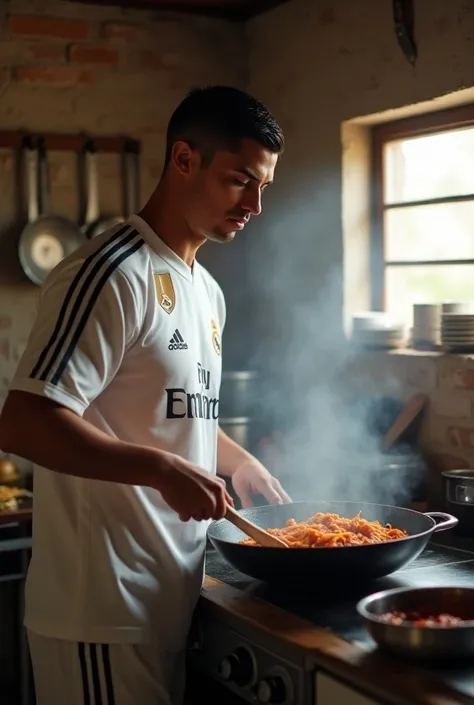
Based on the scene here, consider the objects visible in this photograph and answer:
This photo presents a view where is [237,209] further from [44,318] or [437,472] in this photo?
[437,472]

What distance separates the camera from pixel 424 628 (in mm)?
1375

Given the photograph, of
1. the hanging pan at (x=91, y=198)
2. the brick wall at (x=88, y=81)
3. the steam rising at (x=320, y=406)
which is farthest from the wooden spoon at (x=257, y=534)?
the hanging pan at (x=91, y=198)

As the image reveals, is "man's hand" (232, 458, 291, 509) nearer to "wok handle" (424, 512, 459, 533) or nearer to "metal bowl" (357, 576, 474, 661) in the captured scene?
"wok handle" (424, 512, 459, 533)

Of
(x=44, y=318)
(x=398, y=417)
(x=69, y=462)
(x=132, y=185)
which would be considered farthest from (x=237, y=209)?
(x=132, y=185)

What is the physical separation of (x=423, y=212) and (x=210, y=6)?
3.93 ft

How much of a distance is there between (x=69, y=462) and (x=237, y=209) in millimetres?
565

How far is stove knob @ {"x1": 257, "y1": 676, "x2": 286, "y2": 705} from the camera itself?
158cm

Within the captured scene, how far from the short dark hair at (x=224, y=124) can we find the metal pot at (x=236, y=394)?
1622 millimetres

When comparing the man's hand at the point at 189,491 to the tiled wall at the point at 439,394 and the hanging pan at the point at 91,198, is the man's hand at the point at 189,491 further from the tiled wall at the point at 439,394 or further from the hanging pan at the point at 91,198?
the hanging pan at the point at 91,198

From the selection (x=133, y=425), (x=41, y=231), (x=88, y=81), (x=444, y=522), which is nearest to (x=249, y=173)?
(x=133, y=425)

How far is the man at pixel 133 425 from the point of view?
58.7 inches

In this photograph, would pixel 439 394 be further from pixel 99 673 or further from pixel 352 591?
pixel 99 673

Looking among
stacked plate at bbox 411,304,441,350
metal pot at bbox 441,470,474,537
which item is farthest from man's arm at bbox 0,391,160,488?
stacked plate at bbox 411,304,441,350

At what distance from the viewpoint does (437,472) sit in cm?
287
